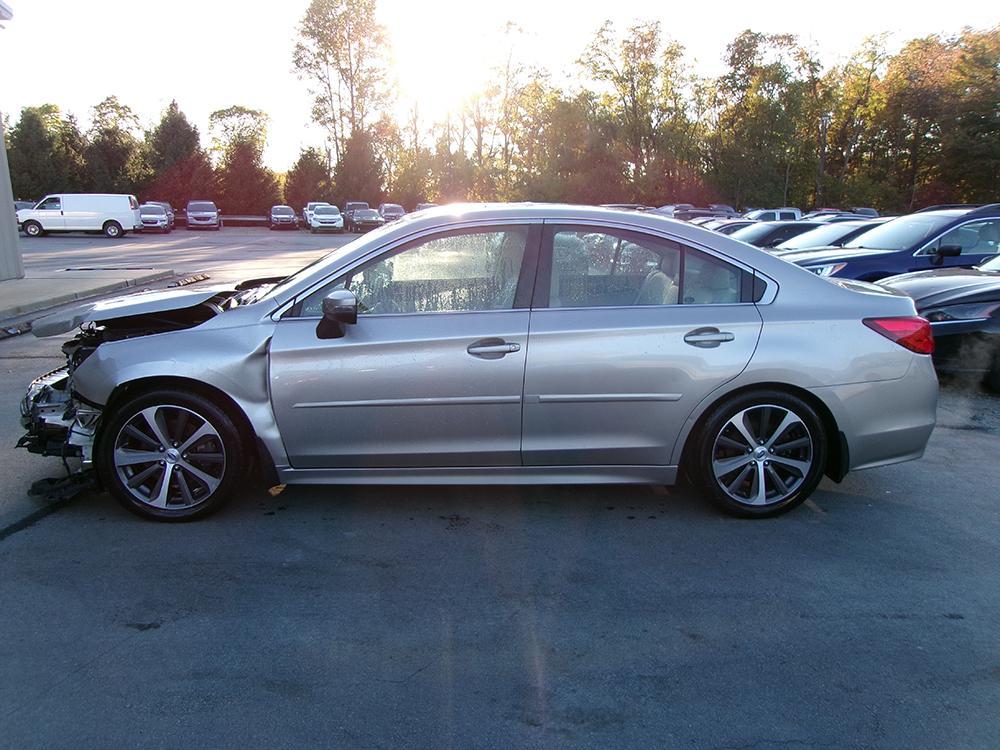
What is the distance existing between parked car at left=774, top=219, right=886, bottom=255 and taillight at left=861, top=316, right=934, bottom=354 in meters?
7.94

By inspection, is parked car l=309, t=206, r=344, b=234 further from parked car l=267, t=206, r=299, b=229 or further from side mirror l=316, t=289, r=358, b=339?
side mirror l=316, t=289, r=358, b=339

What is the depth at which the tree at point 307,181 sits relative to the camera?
2349 inches

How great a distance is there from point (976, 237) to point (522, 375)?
332 inches

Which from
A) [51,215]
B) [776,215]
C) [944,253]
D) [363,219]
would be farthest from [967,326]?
[363,219]

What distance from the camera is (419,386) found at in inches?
157

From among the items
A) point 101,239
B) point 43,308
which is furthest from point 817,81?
point 43,308

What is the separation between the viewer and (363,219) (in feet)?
156

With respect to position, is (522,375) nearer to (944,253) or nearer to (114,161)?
(944,253)

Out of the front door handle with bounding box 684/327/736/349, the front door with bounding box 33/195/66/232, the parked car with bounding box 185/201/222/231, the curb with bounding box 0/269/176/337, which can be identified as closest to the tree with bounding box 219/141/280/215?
the parked car with bounding box 185/201/222/231

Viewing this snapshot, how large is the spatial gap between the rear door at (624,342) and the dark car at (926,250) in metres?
5.93

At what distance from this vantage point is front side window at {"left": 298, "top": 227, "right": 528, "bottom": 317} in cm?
415

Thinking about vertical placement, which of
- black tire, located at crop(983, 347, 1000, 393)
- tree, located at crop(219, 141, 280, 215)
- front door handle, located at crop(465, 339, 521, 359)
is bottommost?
black tire, located at crop(983, 347, 1000, 393)

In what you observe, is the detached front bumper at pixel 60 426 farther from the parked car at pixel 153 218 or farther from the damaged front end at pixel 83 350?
the parked car at pixel 153 218

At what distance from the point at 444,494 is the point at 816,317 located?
2.30m
